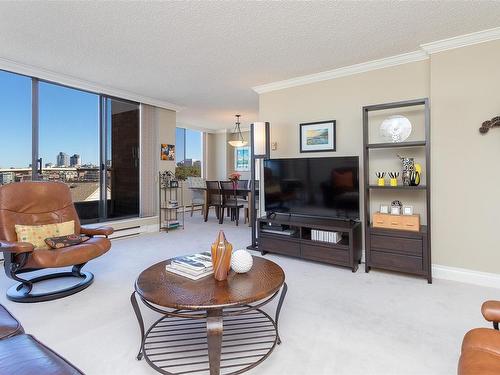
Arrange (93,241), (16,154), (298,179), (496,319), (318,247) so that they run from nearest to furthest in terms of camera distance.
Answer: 1. (496,319)
2. (93,241)
3. (318,247)
4. (298,179)
5. (16,154)

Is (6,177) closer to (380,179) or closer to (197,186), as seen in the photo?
(197,186)

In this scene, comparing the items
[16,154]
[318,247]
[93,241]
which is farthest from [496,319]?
[16,154]

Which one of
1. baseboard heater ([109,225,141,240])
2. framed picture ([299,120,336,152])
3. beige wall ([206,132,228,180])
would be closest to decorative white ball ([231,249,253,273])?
framed picture ([299,120,336,152])

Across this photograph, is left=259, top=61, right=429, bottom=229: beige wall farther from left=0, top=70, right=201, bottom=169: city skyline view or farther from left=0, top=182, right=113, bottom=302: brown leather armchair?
left=0, top=70, right=201, bottom=169: city skyline view

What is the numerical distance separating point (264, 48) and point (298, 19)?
0.63m

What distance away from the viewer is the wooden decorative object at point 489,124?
8.84 ft

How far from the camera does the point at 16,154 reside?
3.94 metres

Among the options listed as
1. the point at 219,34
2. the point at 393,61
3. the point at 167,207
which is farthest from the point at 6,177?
the point at 393,61

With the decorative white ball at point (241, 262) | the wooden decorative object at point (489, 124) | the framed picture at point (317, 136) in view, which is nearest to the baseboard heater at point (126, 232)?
the framed picture at point (317, 136)

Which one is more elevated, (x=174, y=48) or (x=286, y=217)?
(x=174, y=48)

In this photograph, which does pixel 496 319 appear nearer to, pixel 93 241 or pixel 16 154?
pixel 93 241

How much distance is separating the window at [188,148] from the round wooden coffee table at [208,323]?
239 inches

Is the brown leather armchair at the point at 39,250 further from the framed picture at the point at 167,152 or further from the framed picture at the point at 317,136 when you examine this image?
the framed picture at the point at 317,136

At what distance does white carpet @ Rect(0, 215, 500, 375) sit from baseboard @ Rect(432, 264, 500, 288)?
0.12 metres
